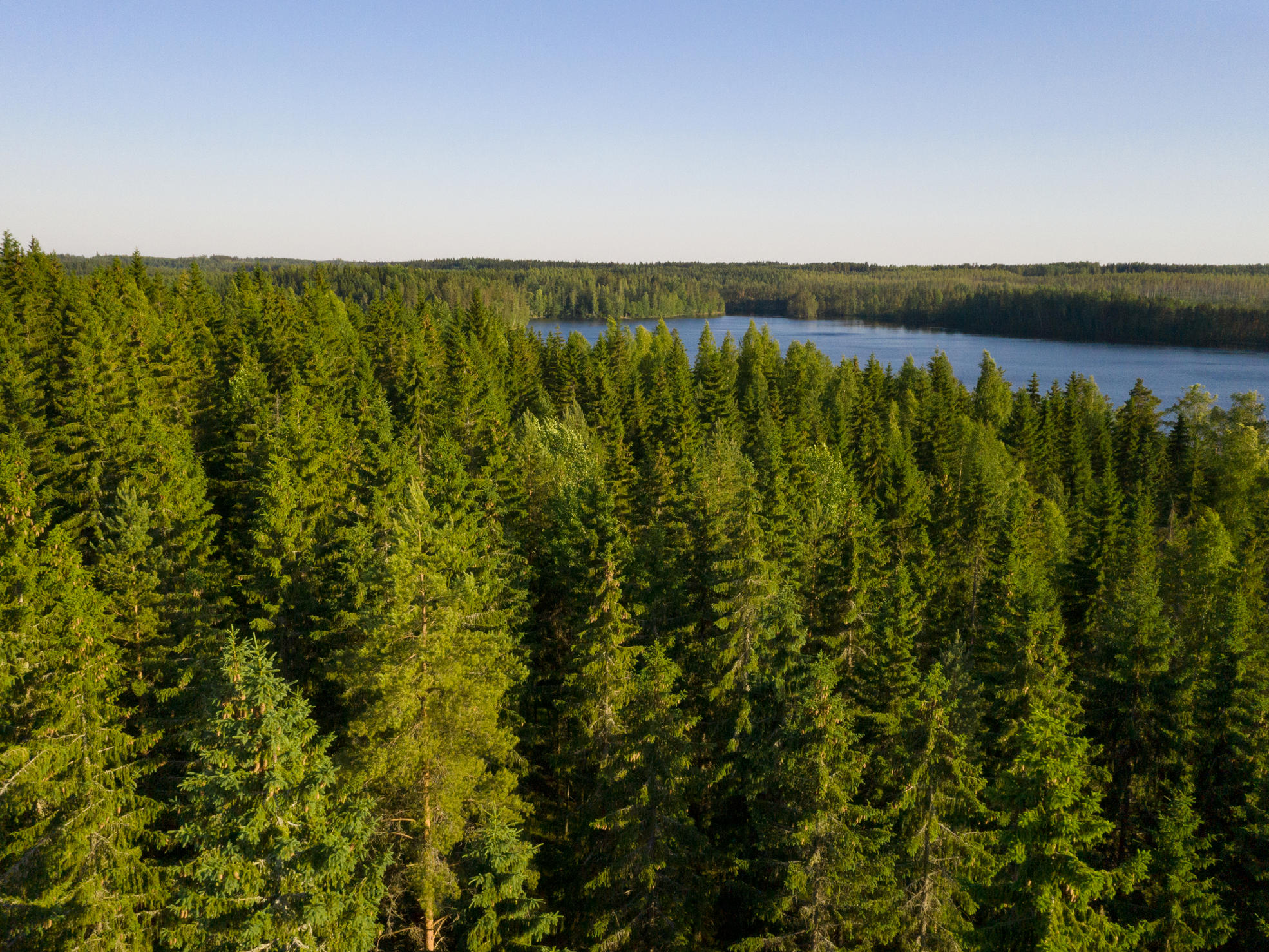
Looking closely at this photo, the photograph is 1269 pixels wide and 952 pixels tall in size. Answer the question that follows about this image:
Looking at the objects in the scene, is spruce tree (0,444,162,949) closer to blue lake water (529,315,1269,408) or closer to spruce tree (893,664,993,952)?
spruce tree (893,664,993,952)

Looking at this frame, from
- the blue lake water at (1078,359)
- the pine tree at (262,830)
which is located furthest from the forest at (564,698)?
the blue lake water at (1078,359)

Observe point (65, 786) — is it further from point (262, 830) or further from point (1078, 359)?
point (1078, 359)

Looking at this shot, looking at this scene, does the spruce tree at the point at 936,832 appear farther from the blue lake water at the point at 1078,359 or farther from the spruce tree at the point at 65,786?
the blue lake water at the point at 1078,359

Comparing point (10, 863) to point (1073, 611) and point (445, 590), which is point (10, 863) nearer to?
point (445, 590)

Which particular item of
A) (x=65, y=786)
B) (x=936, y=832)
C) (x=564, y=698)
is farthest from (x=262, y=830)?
(x=936, y=832)

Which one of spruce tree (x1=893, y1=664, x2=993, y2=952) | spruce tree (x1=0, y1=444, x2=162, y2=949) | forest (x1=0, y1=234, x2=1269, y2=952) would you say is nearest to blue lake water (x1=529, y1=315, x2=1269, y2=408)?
forest (x1=0, y1=234, x2=1269, y2=952)

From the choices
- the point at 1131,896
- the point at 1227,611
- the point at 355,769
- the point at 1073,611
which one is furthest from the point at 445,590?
the point at 1073,611
